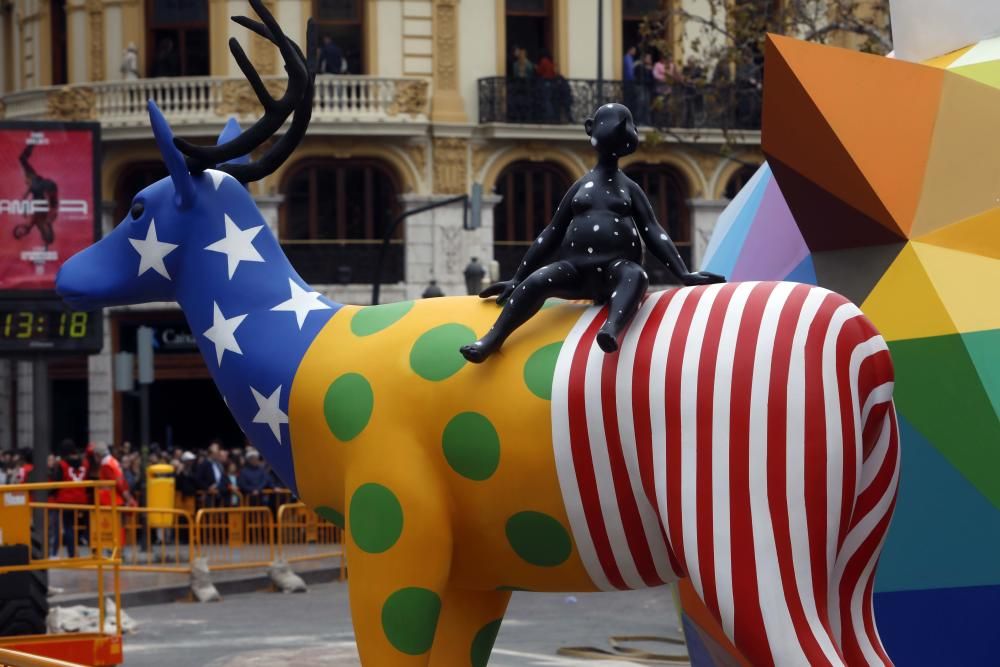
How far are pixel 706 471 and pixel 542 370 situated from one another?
81 cm

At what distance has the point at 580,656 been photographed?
13953 millimetres

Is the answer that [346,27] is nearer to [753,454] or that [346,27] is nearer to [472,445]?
[472,445]

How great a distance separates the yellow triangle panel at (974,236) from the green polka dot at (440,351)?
1994mm

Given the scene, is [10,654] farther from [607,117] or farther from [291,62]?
[607,117]

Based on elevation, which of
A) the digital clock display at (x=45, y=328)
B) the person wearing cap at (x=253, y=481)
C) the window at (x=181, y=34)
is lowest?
the person wearing cap at (x=253, y=481)

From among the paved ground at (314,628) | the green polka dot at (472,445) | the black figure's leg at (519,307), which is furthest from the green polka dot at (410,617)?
the paved ground at (314,628)

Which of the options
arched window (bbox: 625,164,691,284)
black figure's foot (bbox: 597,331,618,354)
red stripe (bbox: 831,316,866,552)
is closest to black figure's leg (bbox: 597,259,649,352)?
black figure's foot (bbox: 597,331,618,354)

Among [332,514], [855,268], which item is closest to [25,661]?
[332,514]

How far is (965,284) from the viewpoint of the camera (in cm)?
713

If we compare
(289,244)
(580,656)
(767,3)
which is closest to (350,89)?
(289,244)

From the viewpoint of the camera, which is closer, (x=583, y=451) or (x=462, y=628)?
(x=583, y=451)

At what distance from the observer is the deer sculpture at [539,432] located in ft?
20.4

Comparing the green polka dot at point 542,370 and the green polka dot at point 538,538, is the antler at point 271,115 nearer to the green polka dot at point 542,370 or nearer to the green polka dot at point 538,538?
the green polka dot at point 542,370

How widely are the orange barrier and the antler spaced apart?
1496 centimetres
